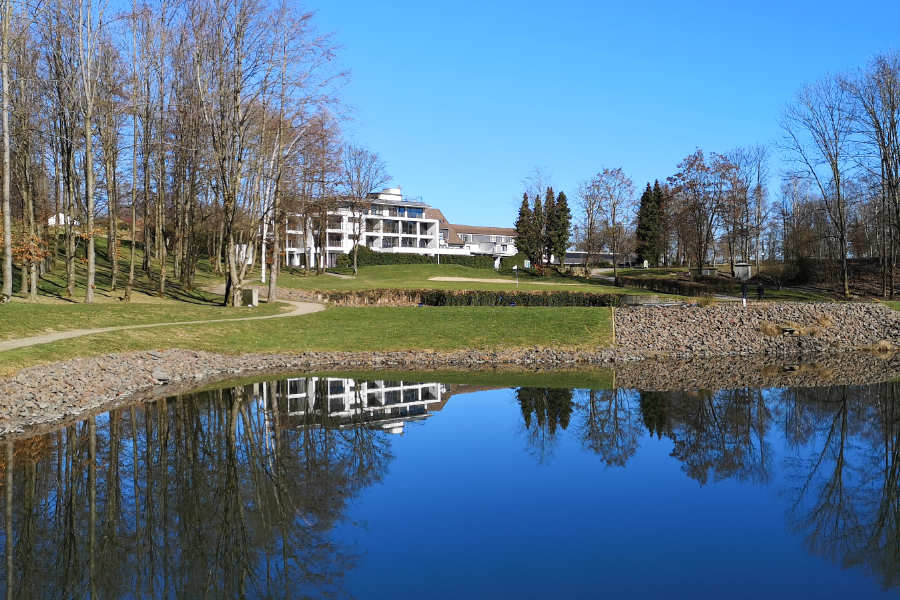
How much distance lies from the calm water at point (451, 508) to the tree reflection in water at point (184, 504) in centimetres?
3

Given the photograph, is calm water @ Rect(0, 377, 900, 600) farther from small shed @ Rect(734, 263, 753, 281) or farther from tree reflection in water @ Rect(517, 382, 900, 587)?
small shed @ Rect(734, 263, 753, 281)

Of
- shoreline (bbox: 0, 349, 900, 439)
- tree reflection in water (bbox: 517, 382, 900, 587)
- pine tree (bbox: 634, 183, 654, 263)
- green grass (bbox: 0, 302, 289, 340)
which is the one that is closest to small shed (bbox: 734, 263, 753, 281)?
shoreline (bbox: 0, 349, 900, 439)

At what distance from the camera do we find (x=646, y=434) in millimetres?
12461

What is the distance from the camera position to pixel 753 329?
26.7m

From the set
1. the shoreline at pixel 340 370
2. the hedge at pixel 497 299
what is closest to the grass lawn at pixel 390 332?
the shoreline at pixel 340 370

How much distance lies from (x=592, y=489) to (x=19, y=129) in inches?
1115

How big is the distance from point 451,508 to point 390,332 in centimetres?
1592

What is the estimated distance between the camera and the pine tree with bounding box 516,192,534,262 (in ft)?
260

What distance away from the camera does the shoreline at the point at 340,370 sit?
13.5m

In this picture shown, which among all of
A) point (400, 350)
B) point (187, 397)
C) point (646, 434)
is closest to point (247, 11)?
point (400, 350)

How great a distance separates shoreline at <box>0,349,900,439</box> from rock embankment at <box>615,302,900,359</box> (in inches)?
28.4

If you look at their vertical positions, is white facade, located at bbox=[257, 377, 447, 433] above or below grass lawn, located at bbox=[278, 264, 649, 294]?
below

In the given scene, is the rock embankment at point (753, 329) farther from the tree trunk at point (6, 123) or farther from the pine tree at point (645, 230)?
the pine tree at point (645, 230)

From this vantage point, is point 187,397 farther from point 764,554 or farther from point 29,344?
point 764,554
